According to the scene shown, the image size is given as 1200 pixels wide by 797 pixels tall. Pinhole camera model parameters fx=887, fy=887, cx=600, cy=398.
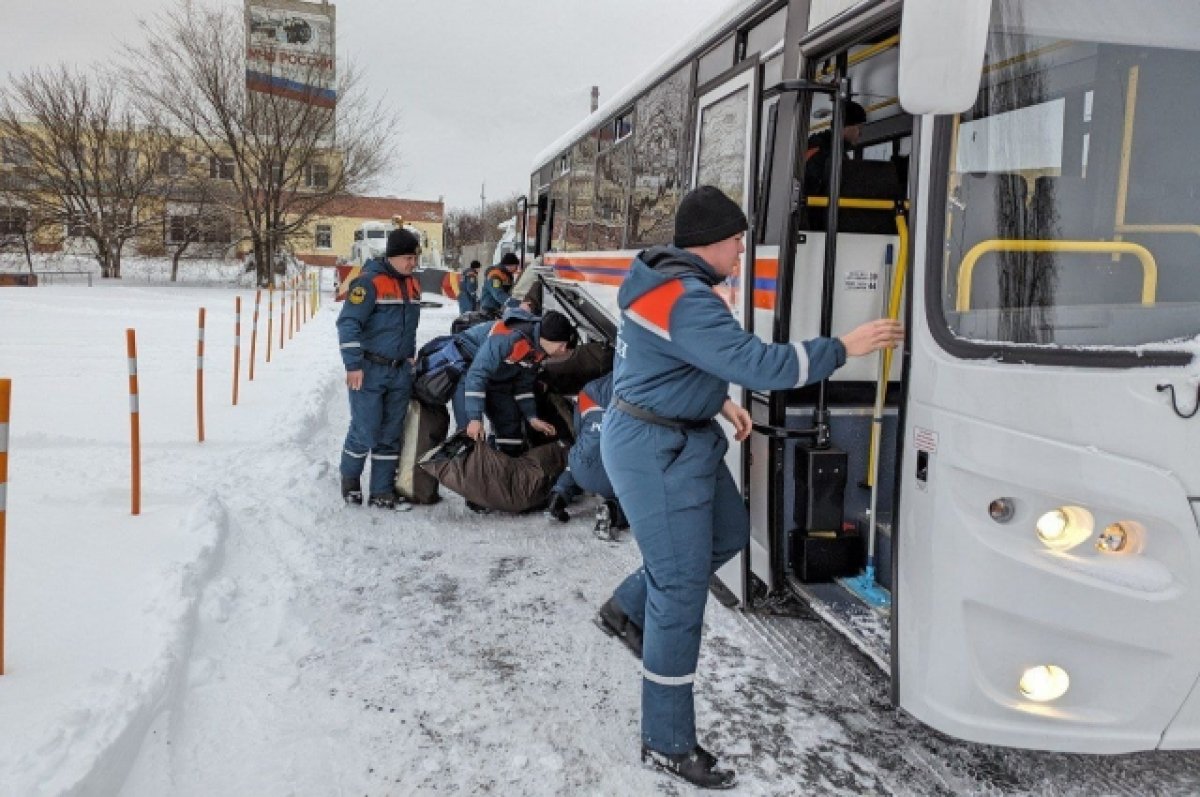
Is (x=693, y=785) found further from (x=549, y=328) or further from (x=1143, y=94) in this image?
(x=549, y=328)

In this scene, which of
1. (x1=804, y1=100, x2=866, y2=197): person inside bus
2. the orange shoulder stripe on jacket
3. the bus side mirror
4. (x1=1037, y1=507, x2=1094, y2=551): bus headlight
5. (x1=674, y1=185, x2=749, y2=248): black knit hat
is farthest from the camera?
(x1=804, y1=100, x2=866, y2=197): person inside bus

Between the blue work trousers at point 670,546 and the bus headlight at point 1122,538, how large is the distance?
120 cm

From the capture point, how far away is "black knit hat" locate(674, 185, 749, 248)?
9.84 ft

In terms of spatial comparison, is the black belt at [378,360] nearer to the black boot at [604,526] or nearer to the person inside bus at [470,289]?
the black boot at [604,526]

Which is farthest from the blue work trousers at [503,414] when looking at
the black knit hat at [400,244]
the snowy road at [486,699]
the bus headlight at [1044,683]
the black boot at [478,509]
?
the bus headlight at [1044,683]

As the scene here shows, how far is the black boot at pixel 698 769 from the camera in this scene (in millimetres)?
3002

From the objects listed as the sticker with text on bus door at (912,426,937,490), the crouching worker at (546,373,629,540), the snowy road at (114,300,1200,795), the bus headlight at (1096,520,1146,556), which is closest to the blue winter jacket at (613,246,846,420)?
the sticker with text on bus door at (912,426,937,490)

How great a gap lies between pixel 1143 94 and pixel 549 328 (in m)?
4.07

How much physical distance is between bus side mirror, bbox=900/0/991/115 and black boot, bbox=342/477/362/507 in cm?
484

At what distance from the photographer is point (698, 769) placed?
3.02 metres

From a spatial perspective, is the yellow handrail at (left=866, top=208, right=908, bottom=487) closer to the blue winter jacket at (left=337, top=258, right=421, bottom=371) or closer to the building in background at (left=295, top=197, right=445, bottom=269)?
the blue winter jacket at (left=337, top=258, right=421, bottom=371)

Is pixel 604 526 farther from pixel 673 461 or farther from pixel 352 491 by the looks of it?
pixel 673 461

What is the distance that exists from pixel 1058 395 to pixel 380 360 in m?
4.60

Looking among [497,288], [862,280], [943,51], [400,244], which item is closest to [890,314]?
[862,280]
